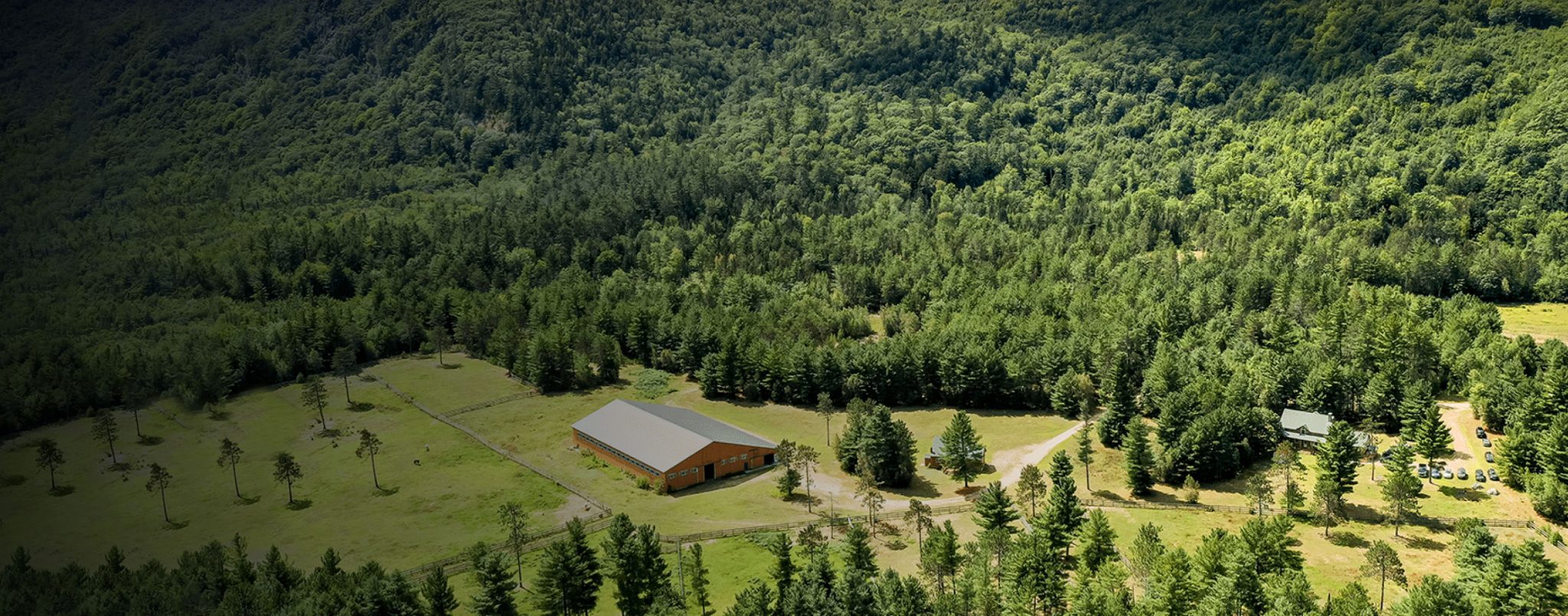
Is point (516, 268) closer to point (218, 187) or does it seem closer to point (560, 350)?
point (560, 350)

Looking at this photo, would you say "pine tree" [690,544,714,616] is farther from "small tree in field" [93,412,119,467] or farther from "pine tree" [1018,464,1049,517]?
"small tree in field" [93,412,119,467]

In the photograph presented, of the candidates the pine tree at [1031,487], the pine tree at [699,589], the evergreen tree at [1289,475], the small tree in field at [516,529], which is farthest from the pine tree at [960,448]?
the small tree in field at [516,529]

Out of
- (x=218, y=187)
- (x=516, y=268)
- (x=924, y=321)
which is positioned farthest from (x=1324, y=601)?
(x=218, y=187)

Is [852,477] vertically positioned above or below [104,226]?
below

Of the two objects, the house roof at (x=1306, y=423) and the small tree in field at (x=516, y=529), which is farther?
the house roof at (x=1306, y=423)

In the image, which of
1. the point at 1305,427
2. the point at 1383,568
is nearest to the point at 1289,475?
the point at 1305,427

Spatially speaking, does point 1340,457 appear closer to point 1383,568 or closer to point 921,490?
point 1383,568

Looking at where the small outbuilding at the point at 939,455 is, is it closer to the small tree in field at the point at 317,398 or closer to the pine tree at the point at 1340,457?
the pine tree at the point at 1340,457
